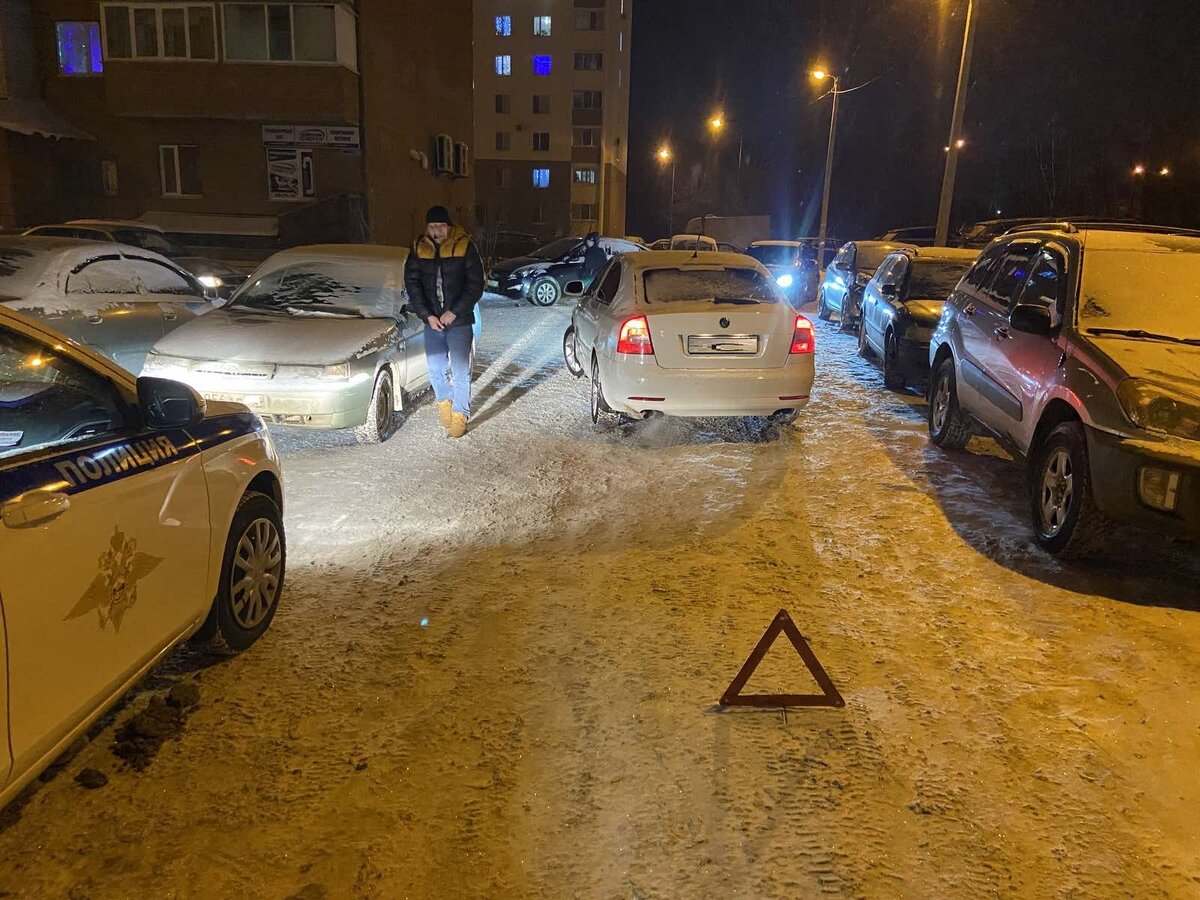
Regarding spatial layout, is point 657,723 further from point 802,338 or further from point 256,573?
point 802,338

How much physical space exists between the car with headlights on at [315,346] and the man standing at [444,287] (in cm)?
41

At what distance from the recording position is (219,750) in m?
3.15

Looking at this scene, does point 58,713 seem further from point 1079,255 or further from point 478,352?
point 478,352

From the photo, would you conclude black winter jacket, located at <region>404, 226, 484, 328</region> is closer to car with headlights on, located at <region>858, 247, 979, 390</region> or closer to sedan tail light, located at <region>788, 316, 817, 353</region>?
sedan tail light, located at <region>788, 316, 817, 353</region>

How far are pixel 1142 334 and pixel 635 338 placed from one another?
11.5ft

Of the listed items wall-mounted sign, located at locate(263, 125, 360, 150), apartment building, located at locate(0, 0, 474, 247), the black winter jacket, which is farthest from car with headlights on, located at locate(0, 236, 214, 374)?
wall-mounted sign, located at locate(263, 125, 360, 150)

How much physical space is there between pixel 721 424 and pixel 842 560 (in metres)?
3.51

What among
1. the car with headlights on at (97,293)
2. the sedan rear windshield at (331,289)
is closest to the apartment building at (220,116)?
the car with headlights on at (97,293)

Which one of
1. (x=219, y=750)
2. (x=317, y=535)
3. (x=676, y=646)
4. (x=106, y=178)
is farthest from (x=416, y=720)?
(x=106, y=178)

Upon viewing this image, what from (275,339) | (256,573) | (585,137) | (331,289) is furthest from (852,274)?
(585,137)

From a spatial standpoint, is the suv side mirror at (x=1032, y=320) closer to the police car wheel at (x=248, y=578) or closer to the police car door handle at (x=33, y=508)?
the police car wheel at (x=248, y=578)

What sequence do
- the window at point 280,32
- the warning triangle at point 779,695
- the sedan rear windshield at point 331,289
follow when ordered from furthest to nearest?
the window at point 280,32, the sedan rear windshield at point 331,289, the warning triangle at point 779,695

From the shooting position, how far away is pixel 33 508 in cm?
231

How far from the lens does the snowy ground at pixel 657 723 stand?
2.64 metres
